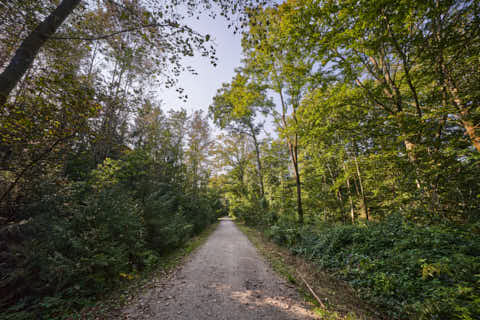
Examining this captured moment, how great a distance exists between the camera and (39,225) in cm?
374

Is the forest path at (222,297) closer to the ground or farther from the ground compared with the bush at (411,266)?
closer to the ground

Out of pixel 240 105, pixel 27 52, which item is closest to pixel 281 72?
pixel 240 105

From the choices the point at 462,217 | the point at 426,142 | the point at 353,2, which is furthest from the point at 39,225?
the point at 462,217

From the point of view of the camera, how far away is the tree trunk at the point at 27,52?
314 cm

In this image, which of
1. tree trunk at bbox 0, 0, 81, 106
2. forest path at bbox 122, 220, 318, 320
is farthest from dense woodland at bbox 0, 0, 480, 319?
forest path at bbox 122, 220, 318, 320

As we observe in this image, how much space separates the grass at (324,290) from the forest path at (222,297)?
0.97 feet

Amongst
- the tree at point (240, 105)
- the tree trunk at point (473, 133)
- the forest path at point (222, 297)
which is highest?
the tree at point (240, 105)

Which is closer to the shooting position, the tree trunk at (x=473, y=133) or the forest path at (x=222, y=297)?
the forest path at (x=222, y=297)

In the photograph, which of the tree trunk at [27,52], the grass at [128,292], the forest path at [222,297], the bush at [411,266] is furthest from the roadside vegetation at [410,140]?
the grass at [128,292]

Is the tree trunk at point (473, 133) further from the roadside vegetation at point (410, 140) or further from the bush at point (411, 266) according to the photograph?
the bush at point (411, 266)

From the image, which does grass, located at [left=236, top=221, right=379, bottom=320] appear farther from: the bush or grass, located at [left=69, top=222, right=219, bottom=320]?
grass, located at [left=69, top=222, right=219, bottom=320]

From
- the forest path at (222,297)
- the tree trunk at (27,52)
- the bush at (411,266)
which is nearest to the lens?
the bush at (411,266)

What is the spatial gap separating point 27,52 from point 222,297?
270 inches

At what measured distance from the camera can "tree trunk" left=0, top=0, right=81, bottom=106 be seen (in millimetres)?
3141
